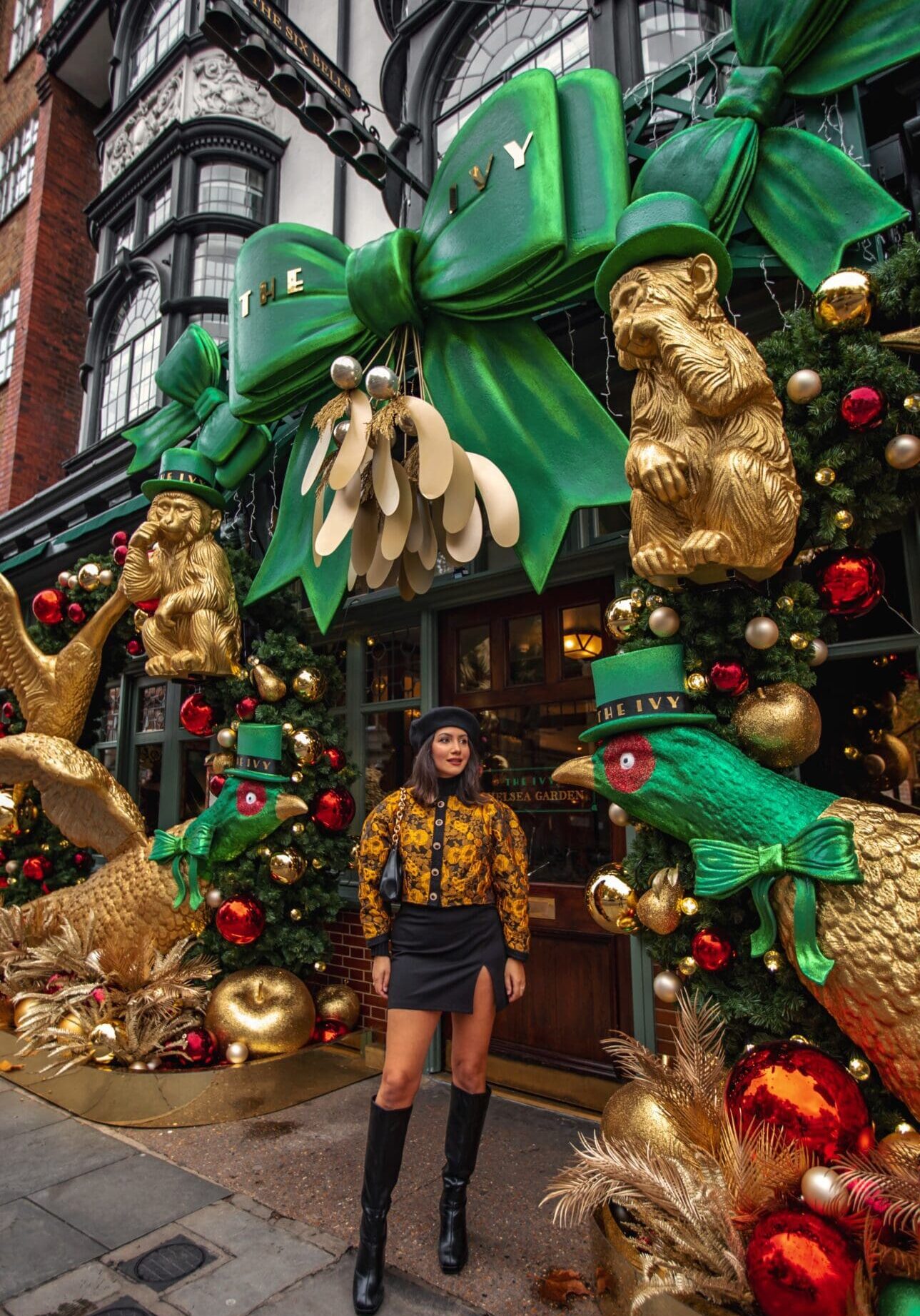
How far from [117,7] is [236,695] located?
34.8 ft

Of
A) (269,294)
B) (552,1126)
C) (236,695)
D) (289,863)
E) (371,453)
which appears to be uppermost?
(269,294)

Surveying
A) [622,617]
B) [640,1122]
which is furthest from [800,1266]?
[622,617]

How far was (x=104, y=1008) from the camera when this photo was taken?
175 inches

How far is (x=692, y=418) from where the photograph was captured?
2.72 meters

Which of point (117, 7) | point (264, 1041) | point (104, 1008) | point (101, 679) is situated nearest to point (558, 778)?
point (264, 1041)

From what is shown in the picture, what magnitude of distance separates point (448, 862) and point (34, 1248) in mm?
1964

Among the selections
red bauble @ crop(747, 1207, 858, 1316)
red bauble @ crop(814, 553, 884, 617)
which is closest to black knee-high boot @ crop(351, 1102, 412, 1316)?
red bauble @ crop(747, 1207, 858, 1316)

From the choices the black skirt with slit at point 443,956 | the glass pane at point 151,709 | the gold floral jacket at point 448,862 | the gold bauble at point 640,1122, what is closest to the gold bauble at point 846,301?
the gold floral jacket at point 448,862

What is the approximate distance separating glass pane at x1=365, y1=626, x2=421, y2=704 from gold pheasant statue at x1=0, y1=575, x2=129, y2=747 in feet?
6.69

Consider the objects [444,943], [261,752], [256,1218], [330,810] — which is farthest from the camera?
[330,810]

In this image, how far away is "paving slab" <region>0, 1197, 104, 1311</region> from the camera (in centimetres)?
259

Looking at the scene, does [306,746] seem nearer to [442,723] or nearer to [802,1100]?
[442,723]

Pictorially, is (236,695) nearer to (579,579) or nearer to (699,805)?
(579,579)

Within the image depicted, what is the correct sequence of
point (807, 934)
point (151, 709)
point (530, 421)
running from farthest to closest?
point (151, 709), point (530, 421), point (807, 934)
